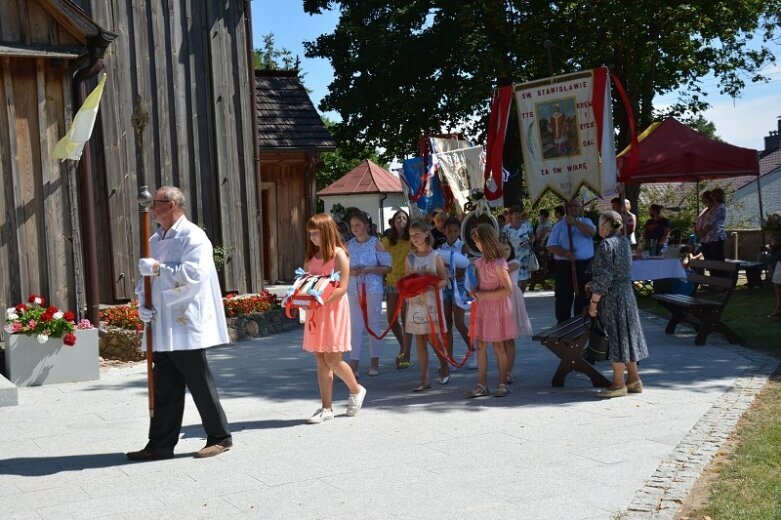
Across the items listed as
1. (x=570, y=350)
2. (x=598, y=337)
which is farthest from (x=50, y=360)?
(x=598, y=337)

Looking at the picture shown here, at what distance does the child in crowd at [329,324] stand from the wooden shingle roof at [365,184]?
3137 centimetres

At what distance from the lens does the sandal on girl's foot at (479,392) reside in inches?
346

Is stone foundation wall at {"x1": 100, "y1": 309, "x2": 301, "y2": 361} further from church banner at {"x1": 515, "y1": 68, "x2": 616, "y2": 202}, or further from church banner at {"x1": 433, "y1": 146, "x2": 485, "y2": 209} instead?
Answer: church banner at {"x1": 433, "y1": 146, "x2": 485, "y2": 209}

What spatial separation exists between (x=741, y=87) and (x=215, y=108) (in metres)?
18.0

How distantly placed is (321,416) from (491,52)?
57.2 ft

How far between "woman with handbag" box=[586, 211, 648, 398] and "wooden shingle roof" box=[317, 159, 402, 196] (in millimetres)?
30912

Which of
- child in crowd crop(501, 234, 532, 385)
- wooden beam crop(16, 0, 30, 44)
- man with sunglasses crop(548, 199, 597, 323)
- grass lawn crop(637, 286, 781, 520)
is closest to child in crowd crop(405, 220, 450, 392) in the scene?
child in crowd crop(501, 234, 532, 385)

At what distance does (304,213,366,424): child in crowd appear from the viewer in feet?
25.6

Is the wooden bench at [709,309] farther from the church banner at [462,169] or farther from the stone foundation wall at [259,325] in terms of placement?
the church banner at [462,169]

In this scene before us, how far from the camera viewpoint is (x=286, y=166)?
23109 mm

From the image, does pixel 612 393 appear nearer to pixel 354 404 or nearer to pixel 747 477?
pixel 354 404

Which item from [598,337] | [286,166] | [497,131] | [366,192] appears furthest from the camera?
[366,192]

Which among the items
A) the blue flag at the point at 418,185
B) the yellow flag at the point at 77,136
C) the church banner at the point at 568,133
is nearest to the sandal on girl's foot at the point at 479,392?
the church banner at the point at 568,133

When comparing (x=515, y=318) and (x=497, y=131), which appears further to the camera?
(x=497, y=131)
